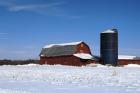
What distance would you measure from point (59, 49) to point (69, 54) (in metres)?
4.13

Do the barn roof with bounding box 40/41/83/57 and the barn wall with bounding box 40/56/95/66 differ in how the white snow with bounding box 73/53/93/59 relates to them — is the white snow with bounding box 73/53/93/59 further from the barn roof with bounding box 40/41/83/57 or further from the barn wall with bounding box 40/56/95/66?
→ the barn roof with bounding box 40/41/83/57

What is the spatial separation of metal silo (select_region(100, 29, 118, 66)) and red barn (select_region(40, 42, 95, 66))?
93.8 inches

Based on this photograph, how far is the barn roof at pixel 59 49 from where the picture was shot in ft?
211

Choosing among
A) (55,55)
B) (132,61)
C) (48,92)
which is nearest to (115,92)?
(48,92)

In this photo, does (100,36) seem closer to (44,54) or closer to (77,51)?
(77,51)

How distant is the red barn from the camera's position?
62.8 meters

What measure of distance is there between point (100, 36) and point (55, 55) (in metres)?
9.42

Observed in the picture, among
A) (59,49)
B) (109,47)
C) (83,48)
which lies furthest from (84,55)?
(59,49)

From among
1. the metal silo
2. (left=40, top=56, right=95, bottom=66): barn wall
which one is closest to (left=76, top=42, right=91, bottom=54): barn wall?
(left=40, top=56, right=95, bottom=66): barn wall

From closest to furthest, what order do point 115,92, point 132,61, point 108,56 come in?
point 115,92 < point 108,56 < point 132,61

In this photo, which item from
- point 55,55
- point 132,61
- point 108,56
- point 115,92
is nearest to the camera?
point 115,92

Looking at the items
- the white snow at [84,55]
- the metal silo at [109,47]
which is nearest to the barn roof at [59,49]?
the white snow at [84,55]

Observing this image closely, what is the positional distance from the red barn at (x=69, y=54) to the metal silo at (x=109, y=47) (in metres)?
2.38

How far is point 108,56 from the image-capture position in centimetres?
6172
